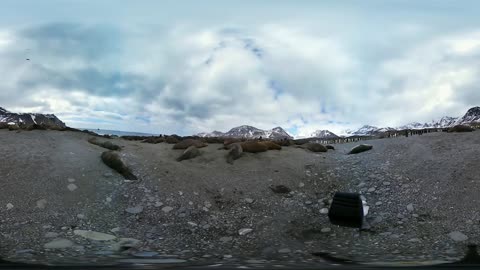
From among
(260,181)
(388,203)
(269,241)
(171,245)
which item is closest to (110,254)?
(171,245)

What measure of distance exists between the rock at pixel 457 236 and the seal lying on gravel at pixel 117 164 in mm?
10430

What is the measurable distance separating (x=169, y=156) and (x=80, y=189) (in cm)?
579

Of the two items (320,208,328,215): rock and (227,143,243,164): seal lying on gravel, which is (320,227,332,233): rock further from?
(227,143,243,164): seal lying on gravel

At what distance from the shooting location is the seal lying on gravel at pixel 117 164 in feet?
50.6

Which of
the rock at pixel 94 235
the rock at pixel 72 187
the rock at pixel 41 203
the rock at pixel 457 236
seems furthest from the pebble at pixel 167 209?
the rock at pixel 457 236

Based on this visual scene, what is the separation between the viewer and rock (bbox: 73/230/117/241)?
1071 centimetres

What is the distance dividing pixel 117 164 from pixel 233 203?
5.12 metres

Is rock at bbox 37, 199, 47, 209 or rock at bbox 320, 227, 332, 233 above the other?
rock at bbox 37, 199, 47, 209

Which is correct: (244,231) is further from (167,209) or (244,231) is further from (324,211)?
(324,211)

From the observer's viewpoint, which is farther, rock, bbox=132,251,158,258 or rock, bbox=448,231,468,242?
rock, bbox=448,231,468,242

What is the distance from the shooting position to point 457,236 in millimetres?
10711

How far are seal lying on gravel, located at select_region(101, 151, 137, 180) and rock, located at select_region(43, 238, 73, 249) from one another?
16.5 ft

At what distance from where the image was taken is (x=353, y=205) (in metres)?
12.1

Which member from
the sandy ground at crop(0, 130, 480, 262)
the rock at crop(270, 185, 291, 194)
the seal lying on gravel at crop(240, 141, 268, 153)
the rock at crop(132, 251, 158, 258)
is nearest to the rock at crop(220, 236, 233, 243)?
the sandy ground at crop(0, 130, 480, 262)
